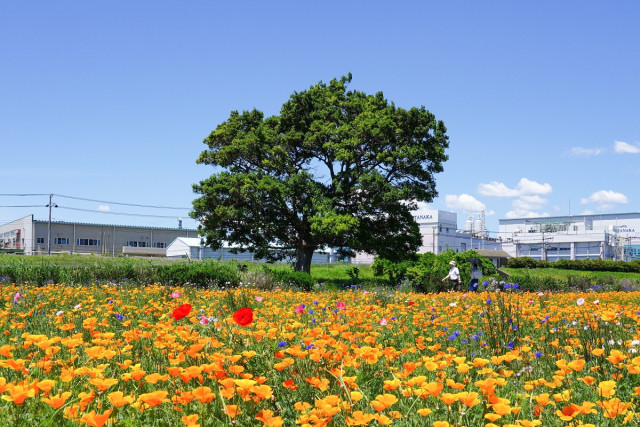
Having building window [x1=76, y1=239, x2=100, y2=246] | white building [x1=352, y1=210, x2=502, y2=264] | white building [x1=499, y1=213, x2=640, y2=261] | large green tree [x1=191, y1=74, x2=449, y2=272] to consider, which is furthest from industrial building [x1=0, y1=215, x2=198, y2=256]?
white building [x1=499, y1=213, x2=640, y2=261]

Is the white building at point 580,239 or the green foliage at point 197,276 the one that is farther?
the white building at point 580,239

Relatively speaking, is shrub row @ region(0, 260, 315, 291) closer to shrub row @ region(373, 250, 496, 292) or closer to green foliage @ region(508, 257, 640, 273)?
shrub row @ region(373, 250, 496, 292)

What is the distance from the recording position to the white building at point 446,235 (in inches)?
3551

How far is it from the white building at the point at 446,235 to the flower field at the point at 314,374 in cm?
8339

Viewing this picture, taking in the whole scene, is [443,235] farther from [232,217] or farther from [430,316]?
[430,316]

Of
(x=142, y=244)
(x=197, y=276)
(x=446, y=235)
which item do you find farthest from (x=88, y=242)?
(x=197, y=276)

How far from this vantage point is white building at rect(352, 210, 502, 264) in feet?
296

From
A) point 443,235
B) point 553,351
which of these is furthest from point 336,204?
point 443,235

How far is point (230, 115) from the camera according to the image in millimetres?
27453

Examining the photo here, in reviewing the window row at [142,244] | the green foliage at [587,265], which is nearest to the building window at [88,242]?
the window row at [142,244]

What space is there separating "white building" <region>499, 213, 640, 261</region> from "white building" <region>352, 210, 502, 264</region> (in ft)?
21.1

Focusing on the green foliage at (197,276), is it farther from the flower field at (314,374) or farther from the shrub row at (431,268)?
the flower field at (314,374)

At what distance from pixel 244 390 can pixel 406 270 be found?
22.3m

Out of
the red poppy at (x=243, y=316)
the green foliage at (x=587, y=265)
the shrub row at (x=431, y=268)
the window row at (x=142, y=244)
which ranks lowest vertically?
the green foliage at (x=587, y=265)
